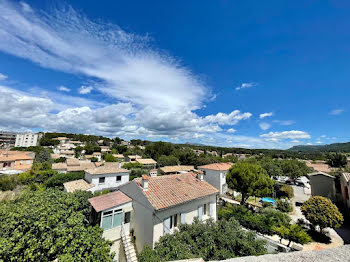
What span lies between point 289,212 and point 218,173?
12.8 meters

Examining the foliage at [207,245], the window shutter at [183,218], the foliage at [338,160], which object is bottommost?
the window shutter at [183,218]

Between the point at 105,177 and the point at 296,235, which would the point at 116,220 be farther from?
the point at 105,177

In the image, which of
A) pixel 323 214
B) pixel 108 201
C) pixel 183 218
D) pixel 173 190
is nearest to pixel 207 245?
pixel 183 218

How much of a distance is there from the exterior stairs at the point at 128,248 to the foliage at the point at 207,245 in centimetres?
590

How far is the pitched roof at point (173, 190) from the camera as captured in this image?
12.3m

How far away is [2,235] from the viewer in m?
7.83

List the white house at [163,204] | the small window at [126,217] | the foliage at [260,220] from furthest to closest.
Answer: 1. the foliage at [260,220]
2. the small window at [126,217]
3. the white house at [163,204]

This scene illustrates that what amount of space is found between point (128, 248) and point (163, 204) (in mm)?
5104

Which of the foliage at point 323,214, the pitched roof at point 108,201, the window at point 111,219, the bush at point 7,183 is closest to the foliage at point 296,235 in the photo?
the foliage at point 323,214

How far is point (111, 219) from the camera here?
12.6 meters

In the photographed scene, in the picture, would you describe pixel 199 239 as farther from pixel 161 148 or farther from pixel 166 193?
pixel 161 148

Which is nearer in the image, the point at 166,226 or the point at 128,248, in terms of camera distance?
the point at 166,226

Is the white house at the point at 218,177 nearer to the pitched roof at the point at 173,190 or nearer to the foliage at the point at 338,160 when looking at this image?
the pitched roof at the point at 173,190

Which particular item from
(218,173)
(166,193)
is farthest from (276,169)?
(166,193)
